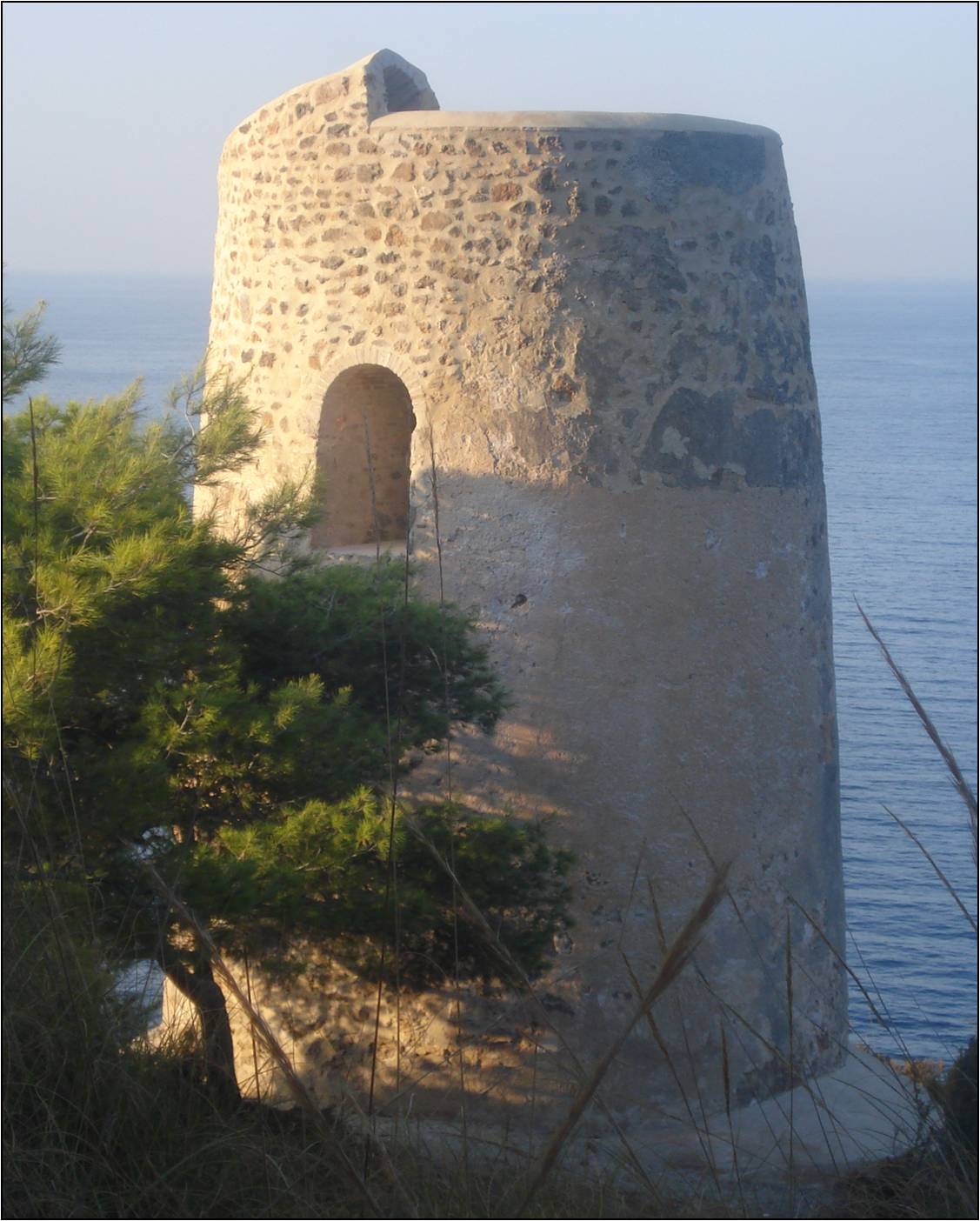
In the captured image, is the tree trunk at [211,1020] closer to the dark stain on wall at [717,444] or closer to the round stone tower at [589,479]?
the round stone tower at [589,479]

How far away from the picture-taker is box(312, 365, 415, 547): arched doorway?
6.94m

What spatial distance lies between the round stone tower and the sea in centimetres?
88

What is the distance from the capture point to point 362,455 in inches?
281

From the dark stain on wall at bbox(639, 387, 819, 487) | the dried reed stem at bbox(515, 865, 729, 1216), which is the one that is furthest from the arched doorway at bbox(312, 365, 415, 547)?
the dried reed stem at bbox(515, 865, 729, 1216)

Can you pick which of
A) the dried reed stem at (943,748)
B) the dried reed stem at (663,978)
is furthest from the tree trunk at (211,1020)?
the dried reed stem at (943,748)

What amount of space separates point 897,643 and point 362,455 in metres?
14.7

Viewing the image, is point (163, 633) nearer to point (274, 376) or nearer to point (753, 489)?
point (274, 376)

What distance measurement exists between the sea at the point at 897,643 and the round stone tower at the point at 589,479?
34.7 inches

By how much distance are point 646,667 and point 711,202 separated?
2.19 meters

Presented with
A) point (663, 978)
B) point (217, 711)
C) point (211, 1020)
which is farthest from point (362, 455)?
point (663, 978)

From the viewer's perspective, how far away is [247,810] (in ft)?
18.2

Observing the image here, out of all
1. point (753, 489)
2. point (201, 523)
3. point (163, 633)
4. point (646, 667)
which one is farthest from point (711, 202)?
point (163, 633)

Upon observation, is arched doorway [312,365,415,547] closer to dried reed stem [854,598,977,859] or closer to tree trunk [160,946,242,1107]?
tree trunk [160,946,242,1107]

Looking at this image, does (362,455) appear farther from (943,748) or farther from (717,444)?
(943,748)
